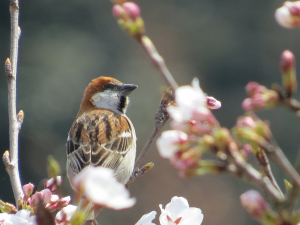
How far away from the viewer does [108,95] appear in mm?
3820

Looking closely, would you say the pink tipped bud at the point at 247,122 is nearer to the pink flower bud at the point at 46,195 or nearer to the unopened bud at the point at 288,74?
the unopened bud at the point at 288,74

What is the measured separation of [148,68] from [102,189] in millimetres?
11370

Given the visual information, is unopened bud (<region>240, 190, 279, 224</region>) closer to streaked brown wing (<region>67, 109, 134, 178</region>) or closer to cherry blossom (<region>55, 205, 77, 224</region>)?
cherry blossom (<region>55, 205, 77, 224</region>)

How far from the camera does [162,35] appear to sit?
14.5m

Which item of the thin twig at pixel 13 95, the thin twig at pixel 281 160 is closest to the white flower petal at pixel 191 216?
the thin twig at pixel 281 160

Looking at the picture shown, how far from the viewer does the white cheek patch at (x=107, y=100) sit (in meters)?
3.81

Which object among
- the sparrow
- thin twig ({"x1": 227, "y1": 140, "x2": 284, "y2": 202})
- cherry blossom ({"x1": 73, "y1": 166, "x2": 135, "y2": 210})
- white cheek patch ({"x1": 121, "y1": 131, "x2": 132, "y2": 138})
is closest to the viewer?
cherry blossom ({"x1": 73, "y1": 166, "x2": 135, "y2": 210})

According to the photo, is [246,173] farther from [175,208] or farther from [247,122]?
[175,208]

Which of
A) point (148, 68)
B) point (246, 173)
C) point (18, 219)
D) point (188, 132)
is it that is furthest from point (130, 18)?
point (148, 68)

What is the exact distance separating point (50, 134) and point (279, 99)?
9549mm

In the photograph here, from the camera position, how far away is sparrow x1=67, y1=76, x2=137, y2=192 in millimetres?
3041

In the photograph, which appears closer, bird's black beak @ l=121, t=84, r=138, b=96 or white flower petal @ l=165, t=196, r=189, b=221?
white flower petal @ l=165, t=196, r=189, b=221

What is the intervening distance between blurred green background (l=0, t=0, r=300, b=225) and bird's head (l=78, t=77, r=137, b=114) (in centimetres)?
549

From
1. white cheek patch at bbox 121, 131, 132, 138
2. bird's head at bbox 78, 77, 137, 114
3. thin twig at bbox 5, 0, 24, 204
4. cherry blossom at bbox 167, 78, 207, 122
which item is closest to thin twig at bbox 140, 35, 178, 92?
cherry blossom at bbox 167, 78, 207, 122
